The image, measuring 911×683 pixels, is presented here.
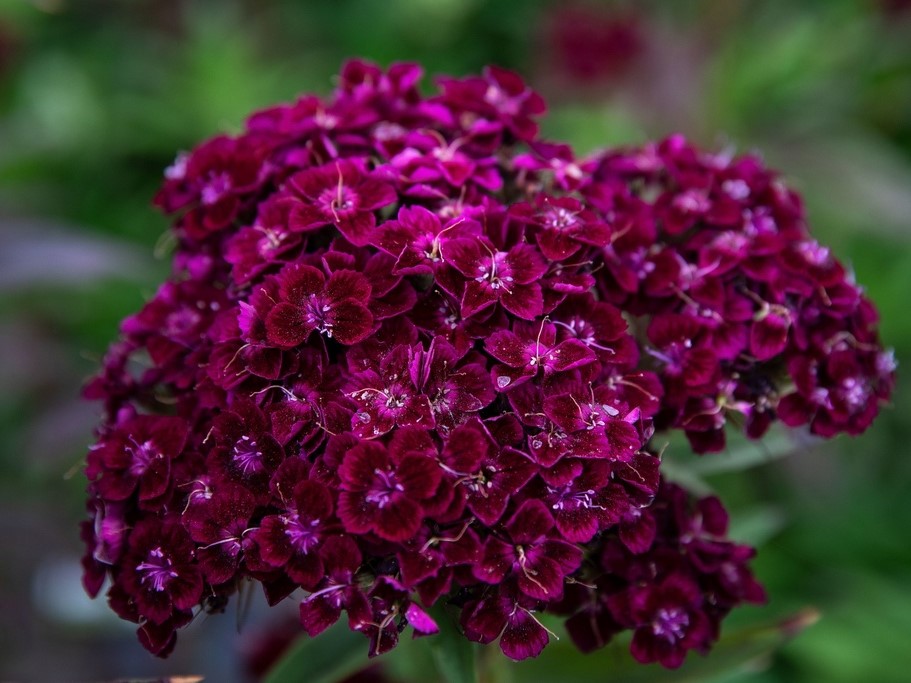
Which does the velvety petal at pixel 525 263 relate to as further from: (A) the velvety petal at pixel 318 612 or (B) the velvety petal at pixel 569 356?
(A) the velvety petal at pixel 318 612

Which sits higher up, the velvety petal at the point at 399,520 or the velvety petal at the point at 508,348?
the velvety petal at the point at 508,348

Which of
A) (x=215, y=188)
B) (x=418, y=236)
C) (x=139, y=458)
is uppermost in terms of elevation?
(x=215, y=188)

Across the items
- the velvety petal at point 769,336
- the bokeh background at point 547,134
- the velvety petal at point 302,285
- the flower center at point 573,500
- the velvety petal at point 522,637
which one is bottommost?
the velvety petal at point 522,637

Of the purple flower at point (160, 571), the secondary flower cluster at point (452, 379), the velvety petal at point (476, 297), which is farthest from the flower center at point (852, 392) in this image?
the purple flower at point (160, 571)

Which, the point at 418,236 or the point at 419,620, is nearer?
the point at 419,620

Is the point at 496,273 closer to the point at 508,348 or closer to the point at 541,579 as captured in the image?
the point at 508,348

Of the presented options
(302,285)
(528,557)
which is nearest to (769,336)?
(528,557)

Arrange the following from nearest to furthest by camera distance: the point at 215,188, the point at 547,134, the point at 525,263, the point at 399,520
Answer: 1. the point at 399,520
2. the point at 525,263
3. the point at 215,188
4. the point at 547,134

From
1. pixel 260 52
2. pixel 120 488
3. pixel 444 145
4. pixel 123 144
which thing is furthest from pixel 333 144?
pixel 260 52
